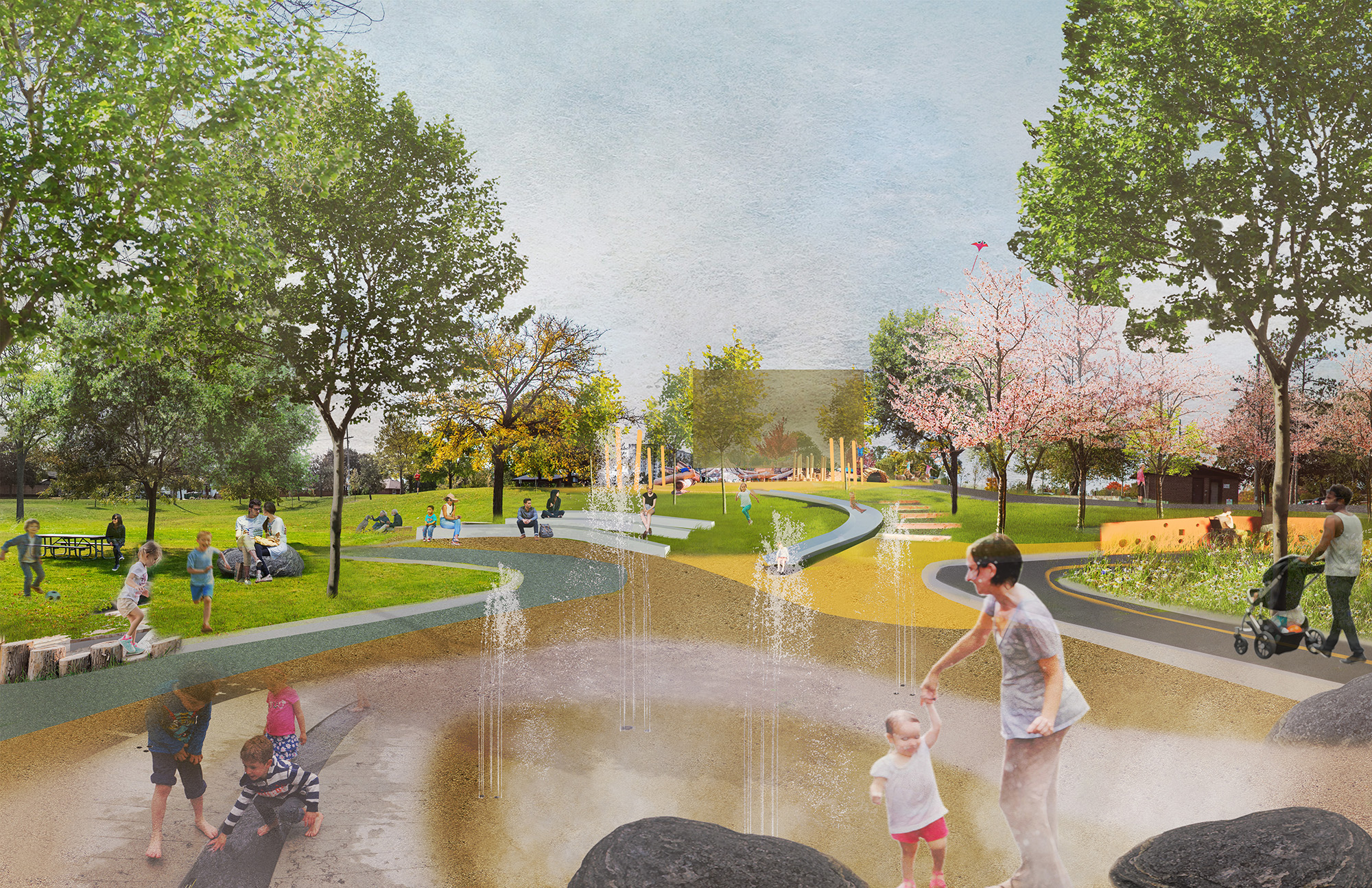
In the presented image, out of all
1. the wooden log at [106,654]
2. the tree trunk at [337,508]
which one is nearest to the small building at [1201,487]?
the tree trunk at [337,508]

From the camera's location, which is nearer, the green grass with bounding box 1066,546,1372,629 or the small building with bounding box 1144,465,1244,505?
the green grass with bounding box 1066,546,1372,629

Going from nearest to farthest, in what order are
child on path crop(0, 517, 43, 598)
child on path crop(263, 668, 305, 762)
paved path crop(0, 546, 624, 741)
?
child on path crop(263, 668, 305, 762), paved path crop(0, 546, 624, 741), child on path crop(0, 517, 43, 598)

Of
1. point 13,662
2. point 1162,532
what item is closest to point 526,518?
point 13,662

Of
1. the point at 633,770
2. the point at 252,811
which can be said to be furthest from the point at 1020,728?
the point at 252,811

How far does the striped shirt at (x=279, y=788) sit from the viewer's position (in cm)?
647

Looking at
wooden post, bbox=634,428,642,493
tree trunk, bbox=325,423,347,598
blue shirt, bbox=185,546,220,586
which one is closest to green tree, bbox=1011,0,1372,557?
wooden post, bbox=634,428,642,493

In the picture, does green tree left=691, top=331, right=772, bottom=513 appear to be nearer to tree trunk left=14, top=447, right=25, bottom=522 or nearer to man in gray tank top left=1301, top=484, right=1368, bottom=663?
man in gray tank top left=1301, top=484, right=1368, bottom=663

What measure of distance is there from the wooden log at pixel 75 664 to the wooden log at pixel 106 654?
5 cm

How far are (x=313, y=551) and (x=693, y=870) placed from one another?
7.60 m

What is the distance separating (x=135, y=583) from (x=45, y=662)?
51.6 inches

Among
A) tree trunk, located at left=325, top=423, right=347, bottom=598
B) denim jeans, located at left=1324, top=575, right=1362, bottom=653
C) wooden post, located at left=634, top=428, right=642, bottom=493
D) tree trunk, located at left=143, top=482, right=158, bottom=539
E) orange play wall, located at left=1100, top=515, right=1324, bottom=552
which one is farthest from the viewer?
wooden post, located at left=634, top=428, right=642, bottom=493

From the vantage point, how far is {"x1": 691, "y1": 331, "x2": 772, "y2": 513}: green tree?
10023mm

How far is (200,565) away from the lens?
31.5 feet

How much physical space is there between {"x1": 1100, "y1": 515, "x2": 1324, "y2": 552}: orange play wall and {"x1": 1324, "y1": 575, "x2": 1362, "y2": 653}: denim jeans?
3.50ft
